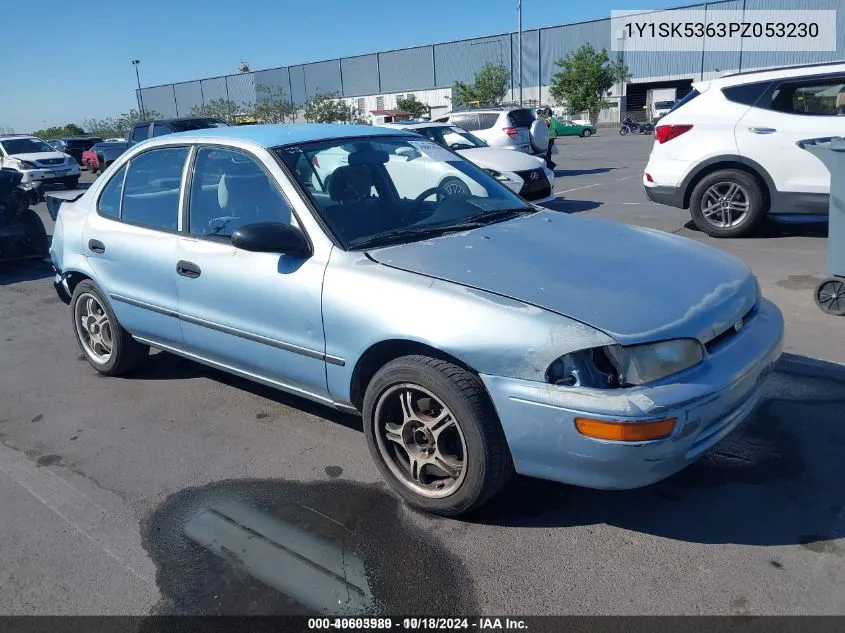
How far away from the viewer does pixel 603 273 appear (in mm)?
3092

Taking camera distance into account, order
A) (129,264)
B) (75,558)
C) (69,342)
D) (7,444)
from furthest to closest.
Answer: (69,342) < (129,264) < (7,444) < (75,558)

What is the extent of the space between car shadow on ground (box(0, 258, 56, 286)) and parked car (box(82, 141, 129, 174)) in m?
17.6

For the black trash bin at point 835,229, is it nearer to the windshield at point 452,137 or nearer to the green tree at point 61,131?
the windshield at point 452,137

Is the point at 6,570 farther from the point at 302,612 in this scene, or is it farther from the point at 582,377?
the point at 582,377

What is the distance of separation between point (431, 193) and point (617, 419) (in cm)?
197

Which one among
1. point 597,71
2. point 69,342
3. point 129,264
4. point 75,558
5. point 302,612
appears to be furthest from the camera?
point 597,71

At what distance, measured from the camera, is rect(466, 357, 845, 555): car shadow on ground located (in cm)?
293

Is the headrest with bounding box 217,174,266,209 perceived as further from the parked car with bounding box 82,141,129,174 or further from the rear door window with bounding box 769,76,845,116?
the parked car with bounding box 82,141,129,174

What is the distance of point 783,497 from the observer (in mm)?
3139

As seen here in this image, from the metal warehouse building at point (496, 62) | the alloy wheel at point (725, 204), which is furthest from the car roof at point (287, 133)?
the metal warehouse building at point (496, 62)

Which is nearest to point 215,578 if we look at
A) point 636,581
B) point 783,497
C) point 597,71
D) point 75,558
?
point 75,558

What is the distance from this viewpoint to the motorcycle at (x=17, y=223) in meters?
8.89

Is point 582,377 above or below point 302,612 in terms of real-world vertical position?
above

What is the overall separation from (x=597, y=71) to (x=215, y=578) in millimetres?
55728
